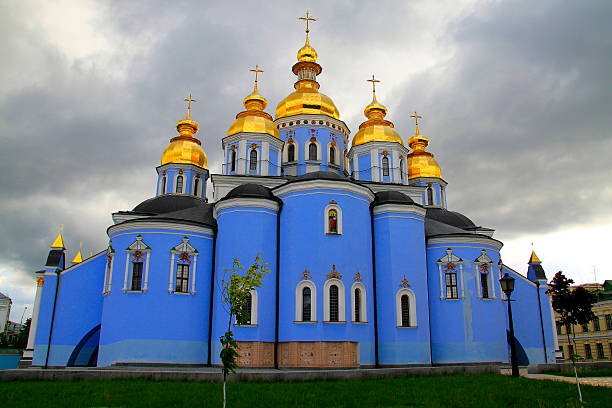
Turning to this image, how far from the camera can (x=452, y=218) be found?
30.4 metres

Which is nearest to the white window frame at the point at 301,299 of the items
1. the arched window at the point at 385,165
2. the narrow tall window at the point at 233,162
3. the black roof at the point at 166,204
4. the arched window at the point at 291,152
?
the narrow tall window at the point at 233,162

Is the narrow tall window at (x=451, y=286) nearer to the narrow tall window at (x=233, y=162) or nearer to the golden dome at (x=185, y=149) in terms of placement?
the narrow tall window at (x=233, y=162)

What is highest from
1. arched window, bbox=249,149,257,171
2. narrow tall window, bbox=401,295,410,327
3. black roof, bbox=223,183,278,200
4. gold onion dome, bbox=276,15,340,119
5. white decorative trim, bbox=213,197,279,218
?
gold onion dome, bbox=276,15,340,119

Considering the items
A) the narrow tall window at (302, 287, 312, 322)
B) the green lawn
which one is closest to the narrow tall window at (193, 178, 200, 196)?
the narrow tall window at (302, 287, 312, 322)

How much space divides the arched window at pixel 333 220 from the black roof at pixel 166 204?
10.4 m

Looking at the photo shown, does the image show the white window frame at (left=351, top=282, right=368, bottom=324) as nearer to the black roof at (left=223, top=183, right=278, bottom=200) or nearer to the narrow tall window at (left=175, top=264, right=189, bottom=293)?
the black roof at (left=223, top=183, right=278, bottom=200)

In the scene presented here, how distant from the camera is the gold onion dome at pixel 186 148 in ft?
104

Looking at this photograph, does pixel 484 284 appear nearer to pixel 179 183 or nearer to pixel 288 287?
pixel 288 287

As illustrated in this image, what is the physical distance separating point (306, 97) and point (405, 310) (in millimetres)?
14162

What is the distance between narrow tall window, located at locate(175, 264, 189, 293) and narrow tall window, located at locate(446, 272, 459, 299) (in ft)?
37.6

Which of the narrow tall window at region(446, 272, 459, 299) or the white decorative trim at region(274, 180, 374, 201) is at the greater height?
the white decorative trim at region(274, 180, 374, 201)

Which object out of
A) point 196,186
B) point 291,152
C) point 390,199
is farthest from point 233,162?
point 390,199

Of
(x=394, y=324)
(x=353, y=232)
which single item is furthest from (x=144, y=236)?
(x=394, y=324)

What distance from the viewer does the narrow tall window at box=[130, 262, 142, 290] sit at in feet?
68.1
